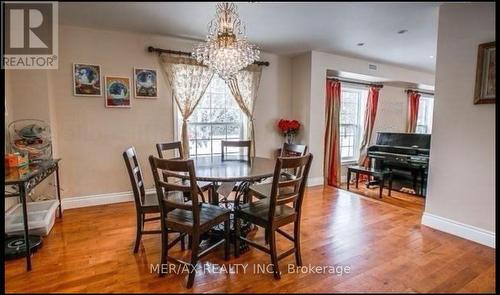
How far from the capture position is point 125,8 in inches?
24.8

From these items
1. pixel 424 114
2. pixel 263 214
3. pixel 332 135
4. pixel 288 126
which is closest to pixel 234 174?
pixel 263 214

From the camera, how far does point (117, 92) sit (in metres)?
3.40

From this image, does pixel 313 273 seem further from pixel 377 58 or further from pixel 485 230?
pixel 377 58

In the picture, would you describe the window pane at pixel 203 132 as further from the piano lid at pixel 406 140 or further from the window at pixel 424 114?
the window at pixel 424 114

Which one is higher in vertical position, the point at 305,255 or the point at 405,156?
the point at 405,156

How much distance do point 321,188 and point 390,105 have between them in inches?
118

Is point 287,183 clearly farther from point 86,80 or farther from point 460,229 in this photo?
point 86,80

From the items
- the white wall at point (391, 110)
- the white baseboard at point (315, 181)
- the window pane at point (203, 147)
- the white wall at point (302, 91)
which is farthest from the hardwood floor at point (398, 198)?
the window pane at point (203, 147)

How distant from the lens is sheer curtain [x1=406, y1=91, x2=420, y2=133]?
20.8 ft

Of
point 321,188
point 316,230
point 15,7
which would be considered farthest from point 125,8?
point 321,188

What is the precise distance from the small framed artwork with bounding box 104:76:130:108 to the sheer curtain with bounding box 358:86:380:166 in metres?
4.58

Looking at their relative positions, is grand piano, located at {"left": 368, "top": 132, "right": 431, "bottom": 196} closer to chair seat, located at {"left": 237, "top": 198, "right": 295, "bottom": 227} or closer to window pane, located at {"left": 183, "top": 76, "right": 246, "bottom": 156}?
window pane, located at {"left": 183, "top": 76, "right": 246, "bottom": 156}

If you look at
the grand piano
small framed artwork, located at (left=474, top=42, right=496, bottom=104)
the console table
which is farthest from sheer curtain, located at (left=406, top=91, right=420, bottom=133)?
the console table

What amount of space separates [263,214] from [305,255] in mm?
541
